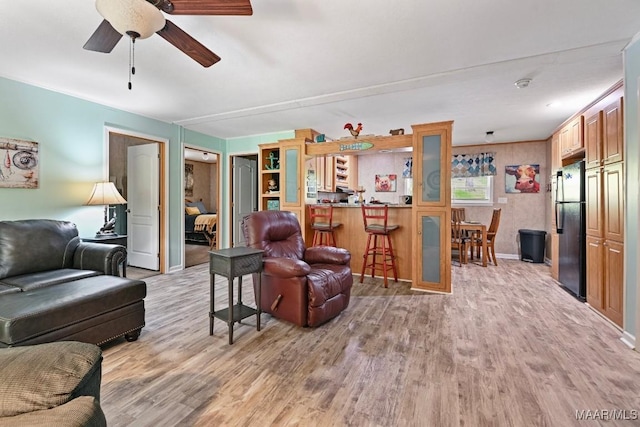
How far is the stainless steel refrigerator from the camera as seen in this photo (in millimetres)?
3410

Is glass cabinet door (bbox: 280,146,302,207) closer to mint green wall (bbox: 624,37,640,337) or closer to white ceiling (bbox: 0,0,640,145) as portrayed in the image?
white ceiling (bbox: 0,0,640,145)

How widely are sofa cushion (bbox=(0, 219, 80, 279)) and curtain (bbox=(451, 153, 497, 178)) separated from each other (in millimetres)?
6670

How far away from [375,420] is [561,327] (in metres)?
2.27

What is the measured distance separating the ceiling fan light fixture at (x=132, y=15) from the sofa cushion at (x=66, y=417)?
1.83 m

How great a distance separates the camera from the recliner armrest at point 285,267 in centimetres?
254

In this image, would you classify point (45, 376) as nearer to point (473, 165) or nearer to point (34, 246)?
point (34, 246)

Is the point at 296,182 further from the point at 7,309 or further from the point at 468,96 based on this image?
the point at 7,309

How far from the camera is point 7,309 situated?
1809 millimetres

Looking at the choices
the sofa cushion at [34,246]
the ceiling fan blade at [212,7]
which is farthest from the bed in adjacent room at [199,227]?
the ceiling fan blade at [212,7]

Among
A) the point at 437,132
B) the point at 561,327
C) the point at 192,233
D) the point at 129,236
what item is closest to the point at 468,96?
the point at 437,132

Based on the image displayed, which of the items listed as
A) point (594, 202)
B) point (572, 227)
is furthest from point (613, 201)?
point (572, 227)

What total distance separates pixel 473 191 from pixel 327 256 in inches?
187

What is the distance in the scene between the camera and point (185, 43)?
198 cm

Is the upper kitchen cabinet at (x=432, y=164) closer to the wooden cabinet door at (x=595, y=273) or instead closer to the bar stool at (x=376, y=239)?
the bar stool at (x=376, y=239)
